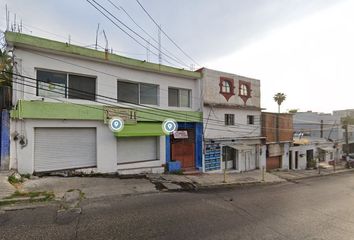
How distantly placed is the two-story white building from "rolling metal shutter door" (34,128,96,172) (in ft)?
0.12

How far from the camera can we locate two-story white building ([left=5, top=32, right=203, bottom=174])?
35.4ft

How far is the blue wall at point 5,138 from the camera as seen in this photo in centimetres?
1033

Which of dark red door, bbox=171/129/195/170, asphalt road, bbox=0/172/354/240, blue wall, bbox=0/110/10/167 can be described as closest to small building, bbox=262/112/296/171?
dark red door, bbox=171/129/195/170

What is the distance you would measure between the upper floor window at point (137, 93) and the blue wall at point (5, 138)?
220 inches

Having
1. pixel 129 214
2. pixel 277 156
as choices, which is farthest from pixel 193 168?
pixel 277 156

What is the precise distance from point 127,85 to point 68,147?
5013 millimetres

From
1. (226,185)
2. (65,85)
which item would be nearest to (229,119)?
(226,185)

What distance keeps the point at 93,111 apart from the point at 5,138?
4026 mm

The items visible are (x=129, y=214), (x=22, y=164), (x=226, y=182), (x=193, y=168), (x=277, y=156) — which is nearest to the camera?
(x=129, y=214)

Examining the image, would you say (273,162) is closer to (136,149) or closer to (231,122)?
(231,122)

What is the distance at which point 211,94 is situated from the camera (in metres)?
18.0

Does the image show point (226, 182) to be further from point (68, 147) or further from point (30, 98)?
point (30, 98)

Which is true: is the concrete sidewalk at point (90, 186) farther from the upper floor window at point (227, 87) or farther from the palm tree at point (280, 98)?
the palm tree at point (280, 98)

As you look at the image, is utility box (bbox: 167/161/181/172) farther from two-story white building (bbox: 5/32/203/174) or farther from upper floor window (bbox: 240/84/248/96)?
upper floor window (bbox: 240/84/248/96)
